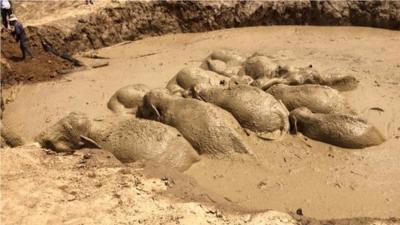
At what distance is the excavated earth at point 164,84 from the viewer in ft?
16.8

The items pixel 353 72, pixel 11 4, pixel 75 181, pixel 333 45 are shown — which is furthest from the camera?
pixel 11 4

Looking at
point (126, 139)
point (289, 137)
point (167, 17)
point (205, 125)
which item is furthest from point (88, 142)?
point (167, 17)

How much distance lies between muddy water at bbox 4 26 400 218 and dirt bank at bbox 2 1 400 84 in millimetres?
271

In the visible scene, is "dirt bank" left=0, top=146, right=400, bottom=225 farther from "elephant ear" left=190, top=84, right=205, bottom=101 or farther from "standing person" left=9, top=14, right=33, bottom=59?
"standing person" left=9, top=14, right=33, bottom=59

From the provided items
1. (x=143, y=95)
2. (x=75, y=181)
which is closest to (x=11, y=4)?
(x=143, y=95)

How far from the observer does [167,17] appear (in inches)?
482

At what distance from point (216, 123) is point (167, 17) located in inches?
246

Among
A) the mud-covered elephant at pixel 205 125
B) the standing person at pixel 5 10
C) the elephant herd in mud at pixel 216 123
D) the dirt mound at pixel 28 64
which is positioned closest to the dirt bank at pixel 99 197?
the elephant herd in mud at pixel 216 123

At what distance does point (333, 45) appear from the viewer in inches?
419

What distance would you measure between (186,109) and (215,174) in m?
0.99

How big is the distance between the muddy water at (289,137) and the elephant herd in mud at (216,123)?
0.19 metres

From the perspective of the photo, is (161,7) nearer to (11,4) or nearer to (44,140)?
(11,4)

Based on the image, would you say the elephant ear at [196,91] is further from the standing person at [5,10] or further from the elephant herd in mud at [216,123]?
the standing person at [5,10]

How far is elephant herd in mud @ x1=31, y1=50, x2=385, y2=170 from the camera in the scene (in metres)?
6.39
